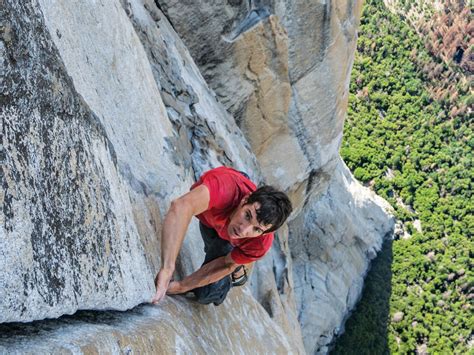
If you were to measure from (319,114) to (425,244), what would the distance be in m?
21.6

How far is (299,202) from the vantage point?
14289 millimetres

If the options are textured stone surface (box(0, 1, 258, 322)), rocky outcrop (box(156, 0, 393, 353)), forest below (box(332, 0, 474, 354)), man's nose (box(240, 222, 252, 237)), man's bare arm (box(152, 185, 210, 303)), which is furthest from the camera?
forest below (box(332, 0, 474, 354))

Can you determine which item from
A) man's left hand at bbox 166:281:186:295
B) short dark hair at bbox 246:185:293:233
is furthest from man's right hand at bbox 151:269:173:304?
short dark hair at bbox 246:185:293:233

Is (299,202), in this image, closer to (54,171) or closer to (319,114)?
(319,114)

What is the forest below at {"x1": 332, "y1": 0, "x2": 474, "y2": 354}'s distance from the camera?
26375mm

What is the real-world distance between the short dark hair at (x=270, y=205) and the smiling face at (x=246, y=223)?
0.10ft

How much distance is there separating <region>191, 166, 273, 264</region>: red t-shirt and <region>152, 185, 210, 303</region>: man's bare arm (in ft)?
0.31

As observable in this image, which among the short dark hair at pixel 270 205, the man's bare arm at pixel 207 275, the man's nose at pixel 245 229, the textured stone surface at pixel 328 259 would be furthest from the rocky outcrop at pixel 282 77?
the short dark hair at pixel 270 205

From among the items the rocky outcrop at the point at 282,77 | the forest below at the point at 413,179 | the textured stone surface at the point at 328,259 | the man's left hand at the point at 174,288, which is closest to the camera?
the man's left hand at the point at 174,288

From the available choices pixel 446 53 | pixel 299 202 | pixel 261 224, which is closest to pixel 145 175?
pixel 261 224

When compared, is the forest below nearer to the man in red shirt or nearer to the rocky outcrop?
the rocky outcrop

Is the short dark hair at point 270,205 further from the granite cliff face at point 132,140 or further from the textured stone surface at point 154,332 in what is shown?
the textured stone surface at point 154,332

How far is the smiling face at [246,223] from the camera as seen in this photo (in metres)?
3.50

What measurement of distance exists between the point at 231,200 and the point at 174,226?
1.51 feet
